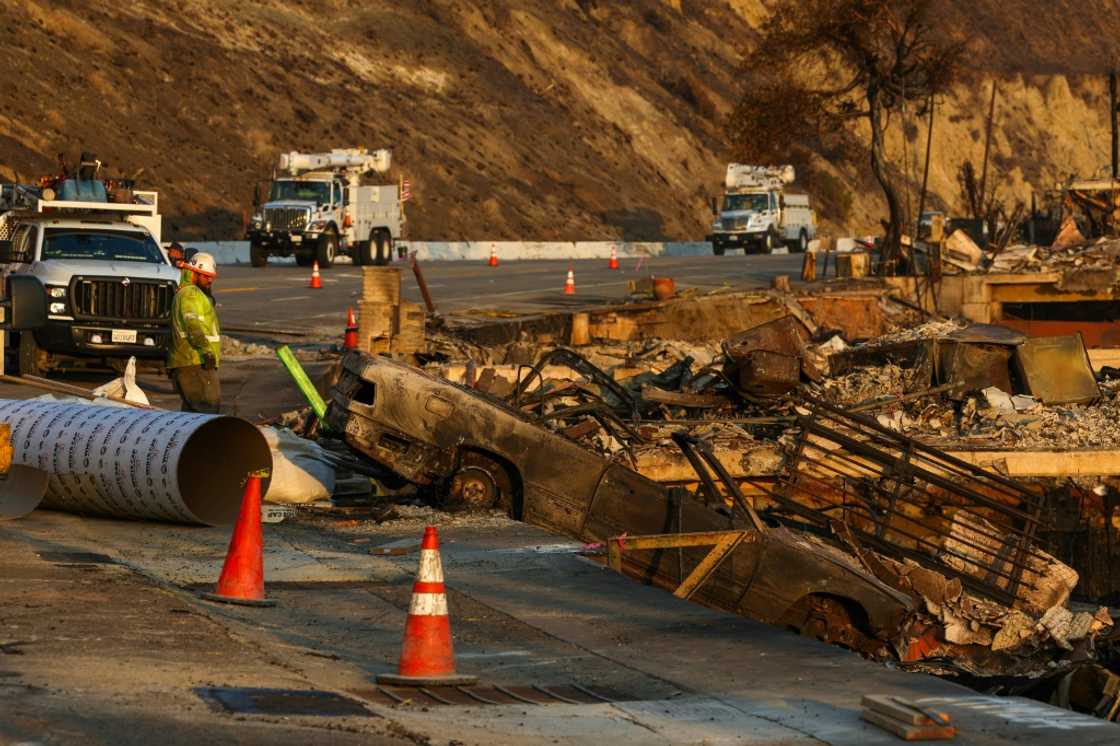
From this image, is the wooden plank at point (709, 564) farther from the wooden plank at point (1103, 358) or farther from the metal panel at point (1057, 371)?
the wooden plank at point (1103, 358)

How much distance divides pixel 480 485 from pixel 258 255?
114ft

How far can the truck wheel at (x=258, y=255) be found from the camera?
47.5 metres

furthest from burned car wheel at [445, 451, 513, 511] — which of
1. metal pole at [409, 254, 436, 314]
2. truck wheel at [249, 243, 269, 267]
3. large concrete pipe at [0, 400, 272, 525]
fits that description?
truck wheel at [249, 243, 269, 267]

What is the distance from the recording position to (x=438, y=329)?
27281 millimetres

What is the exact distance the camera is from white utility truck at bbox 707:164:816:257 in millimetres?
64188

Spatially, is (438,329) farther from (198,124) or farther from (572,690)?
(198,124)

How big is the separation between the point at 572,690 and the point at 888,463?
28.0 ft

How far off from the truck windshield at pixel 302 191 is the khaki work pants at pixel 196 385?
1265 inches

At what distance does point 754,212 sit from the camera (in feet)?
211

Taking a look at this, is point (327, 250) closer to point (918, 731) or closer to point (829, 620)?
point (829, 620)

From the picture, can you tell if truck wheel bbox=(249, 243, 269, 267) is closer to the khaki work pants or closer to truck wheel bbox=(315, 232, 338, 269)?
truck wheel bbox=(315, 232, 338, 269)

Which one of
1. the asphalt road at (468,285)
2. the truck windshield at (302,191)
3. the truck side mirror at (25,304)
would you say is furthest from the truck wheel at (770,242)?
the truck side mirror at (25,304)

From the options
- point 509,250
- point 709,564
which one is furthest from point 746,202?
point 709,564

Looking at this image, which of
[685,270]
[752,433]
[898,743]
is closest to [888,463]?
[752,433]
